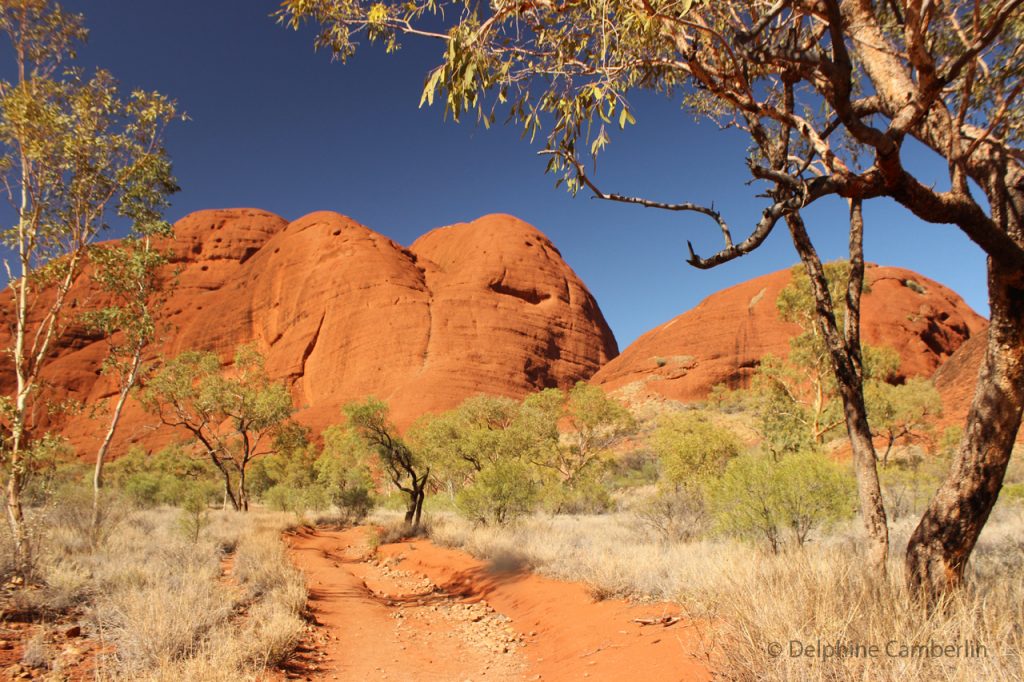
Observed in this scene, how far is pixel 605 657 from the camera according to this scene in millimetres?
4512

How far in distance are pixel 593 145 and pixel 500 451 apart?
59.7 ft

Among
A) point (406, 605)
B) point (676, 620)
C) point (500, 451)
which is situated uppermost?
point (500, 451)

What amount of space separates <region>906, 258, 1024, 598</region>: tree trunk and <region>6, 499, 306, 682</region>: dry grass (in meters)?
4.84

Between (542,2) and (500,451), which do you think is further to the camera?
(500,451)

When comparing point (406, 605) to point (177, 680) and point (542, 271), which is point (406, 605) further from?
point (542, 271)

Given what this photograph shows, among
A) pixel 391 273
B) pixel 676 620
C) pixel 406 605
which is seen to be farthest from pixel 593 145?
pixel 391 273

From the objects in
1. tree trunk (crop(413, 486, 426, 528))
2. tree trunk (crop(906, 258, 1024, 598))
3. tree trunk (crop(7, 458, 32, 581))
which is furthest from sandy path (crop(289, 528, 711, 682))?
tree trunk (crop(413, 486, 426, 528))

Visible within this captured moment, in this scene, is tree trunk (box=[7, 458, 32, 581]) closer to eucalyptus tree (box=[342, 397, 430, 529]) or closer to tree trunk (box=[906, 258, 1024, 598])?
tree trunk (box=[906, 258, 1024, 598])

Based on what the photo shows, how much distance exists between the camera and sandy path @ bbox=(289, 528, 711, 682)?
439cm

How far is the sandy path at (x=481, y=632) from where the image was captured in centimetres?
439

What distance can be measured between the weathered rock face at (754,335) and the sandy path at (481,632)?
40.8m

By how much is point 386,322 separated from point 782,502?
51144 millimetres

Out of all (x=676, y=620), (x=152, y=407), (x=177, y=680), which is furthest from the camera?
(x=152, y=407)

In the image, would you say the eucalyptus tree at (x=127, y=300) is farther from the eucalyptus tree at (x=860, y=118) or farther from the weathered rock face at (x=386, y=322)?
the weathered rock face at (x=386, y=322)
